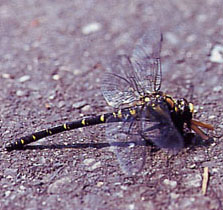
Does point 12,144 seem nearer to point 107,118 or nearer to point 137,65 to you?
point 107,118

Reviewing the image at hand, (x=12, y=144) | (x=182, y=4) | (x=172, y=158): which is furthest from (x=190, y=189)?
(x=182, y=4)

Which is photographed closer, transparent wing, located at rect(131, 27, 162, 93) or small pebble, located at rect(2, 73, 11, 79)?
transparent wing, located at rect(131, 27, 162, 93)

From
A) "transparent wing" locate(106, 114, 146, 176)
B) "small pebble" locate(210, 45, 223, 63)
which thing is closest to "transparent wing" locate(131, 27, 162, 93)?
"transparent wing" locate(106, 114, 146, 176)

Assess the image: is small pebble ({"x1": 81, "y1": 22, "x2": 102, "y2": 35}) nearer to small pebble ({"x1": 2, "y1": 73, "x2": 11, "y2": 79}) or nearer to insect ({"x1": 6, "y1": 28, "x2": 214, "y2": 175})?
small pebble ({"x1": 2, "y1": 73, "x2": 11, "y2": 79})

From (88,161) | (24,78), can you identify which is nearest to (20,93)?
(24,78)

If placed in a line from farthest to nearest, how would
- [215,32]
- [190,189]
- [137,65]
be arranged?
[215,32]
[137,65]
[190,189]
